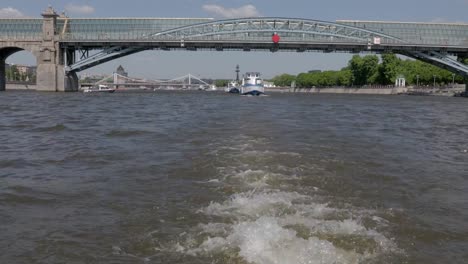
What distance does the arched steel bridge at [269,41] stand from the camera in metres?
55.2

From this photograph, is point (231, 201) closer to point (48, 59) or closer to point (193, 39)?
point (193, 39)

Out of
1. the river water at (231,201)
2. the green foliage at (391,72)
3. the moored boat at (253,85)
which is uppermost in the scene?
the green foliage at (391,72)

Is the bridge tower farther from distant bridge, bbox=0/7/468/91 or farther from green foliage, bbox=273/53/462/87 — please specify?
green foliage, bbox=273/53/462/87

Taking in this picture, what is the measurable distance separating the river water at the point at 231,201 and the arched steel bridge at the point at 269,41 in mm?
45903

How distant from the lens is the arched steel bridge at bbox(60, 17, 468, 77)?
55.2 metres

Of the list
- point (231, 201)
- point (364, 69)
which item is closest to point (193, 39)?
point (364, 69)

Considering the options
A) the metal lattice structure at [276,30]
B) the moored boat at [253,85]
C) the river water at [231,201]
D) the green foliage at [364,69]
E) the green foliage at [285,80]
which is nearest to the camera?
the river water at [231,201]

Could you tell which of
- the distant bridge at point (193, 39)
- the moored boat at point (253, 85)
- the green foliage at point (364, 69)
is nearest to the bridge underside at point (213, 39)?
the distant bridge at point (193, 39)

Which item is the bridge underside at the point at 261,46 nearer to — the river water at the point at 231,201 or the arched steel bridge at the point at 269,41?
the arched steel bridge at the point at 269,41

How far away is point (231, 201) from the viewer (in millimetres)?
5699

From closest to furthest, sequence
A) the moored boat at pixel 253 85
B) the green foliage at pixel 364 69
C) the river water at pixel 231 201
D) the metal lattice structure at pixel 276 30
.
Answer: the river water at pixel 231 201 → the moored boat at pixel 253 85 → the metal lattice structure at pixel 276 30 → the green foliage at pixel 364 69

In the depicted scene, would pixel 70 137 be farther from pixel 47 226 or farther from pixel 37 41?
pixel 37 41

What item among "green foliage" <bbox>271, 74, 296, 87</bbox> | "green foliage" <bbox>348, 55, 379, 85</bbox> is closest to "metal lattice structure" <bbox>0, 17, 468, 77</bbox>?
"green foliage" <bbox>348, 55, 379, 85</bbox>

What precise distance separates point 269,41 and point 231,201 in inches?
2026
